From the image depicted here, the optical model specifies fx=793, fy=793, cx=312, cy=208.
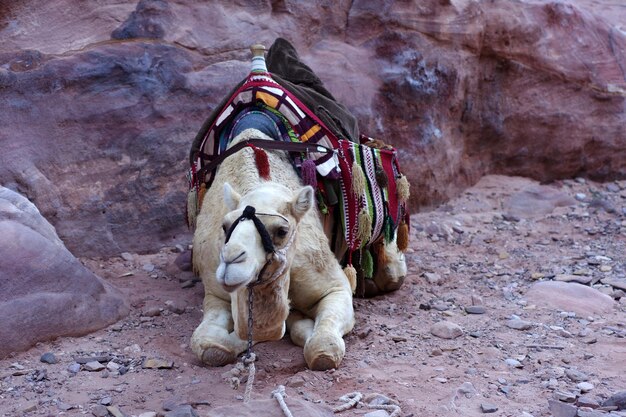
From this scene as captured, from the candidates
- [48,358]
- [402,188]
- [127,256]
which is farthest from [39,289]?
[402,188]

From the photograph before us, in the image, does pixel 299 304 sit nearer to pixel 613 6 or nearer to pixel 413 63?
pixel 413 63

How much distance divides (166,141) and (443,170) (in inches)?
138

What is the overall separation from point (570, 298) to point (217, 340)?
275cm

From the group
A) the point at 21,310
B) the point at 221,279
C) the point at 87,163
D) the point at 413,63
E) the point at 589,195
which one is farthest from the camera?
the point at 589,195

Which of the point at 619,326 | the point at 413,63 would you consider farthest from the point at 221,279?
the point at 413,63

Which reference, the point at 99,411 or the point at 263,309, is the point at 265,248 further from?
the point at 99,411

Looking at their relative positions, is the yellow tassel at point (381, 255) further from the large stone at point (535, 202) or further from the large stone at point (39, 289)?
the large stone at point (535, 202)

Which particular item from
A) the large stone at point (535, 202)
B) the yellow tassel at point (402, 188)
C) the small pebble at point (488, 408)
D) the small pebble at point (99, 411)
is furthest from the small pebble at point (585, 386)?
the large stone at point (535, 202)

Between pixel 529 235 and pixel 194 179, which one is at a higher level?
pixel 194 179

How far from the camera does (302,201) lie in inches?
165

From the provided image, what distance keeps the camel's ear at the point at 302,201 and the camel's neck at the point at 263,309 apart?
13.4 inches

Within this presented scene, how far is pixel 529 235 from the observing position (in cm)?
797

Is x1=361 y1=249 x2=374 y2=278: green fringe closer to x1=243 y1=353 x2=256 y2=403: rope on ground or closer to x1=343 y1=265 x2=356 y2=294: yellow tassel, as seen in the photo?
x1=343 y1=265 x2=356 y2=294: yellow tassel

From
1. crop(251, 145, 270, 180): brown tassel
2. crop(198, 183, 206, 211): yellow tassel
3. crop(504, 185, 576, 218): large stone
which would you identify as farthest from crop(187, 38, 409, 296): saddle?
crop(504, 185, 576, 218): large stone
